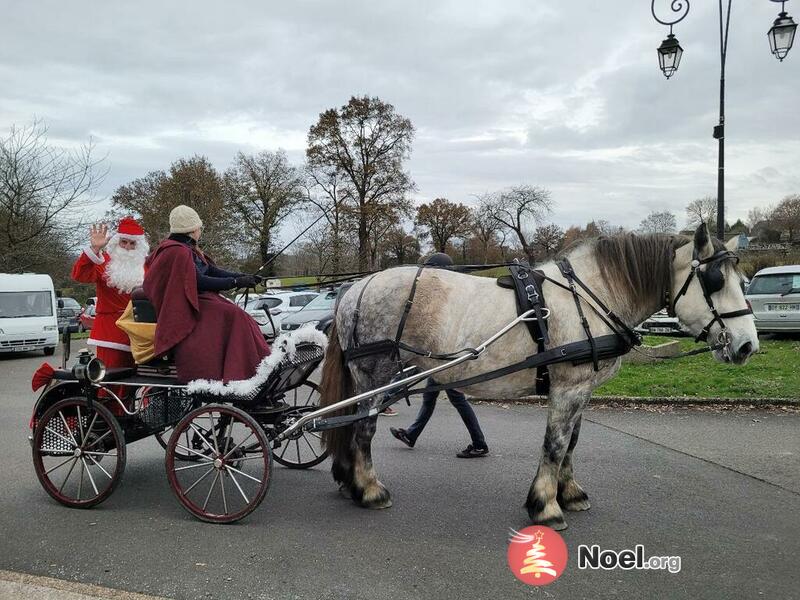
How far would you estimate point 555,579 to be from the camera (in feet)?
11.1

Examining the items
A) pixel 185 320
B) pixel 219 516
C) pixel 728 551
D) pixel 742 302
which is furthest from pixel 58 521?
pixel 742 302

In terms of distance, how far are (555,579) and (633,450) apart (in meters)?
2.95

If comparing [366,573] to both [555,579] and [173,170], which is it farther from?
[173,170]

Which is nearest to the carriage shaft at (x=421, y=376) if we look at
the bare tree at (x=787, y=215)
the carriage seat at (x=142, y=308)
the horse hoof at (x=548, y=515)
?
Answer: the horse hoof at (x=548, y=515)

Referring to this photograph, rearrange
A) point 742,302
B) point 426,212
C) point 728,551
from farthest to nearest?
point 426,212 → point 742,302 → point 728,551

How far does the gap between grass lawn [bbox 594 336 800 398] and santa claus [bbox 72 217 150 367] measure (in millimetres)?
6069

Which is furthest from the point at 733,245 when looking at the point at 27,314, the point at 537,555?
the point at 27,314

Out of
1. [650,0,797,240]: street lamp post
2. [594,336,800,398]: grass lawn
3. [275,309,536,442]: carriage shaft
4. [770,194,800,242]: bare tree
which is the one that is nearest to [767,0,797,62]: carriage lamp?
[650,0,797,240]: street lamp post

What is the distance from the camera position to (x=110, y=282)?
4.92 m

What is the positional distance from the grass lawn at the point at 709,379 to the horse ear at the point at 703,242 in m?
4.40

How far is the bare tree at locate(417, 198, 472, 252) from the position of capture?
200ft

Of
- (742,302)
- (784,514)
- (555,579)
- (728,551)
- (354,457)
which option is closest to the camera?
(555,579)

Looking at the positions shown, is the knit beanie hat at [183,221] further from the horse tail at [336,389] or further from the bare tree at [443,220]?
the bare tree at [443,220]

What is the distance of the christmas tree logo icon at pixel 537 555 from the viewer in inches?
135
